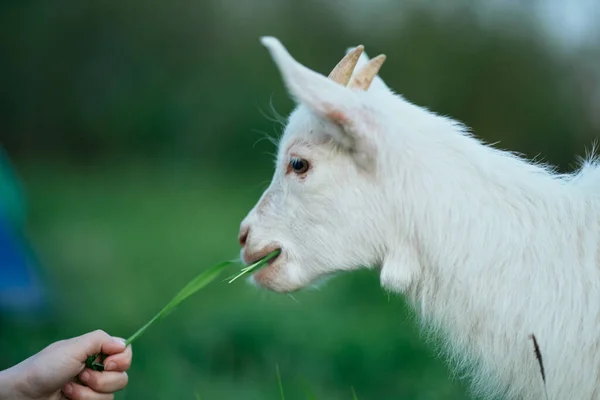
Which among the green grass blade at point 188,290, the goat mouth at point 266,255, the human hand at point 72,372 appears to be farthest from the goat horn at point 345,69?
the human hand at point 72,372

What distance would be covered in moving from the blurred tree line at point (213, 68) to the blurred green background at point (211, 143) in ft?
0.10

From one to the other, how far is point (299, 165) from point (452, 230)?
56 cm

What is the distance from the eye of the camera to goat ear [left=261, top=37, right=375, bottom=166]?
8.68ft

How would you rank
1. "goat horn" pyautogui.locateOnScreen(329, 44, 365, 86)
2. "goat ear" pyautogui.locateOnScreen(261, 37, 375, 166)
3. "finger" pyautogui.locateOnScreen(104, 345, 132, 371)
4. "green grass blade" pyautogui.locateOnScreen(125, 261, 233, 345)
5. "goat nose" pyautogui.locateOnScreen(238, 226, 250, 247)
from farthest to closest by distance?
1. "goat nose" pyautogui.locateOnScreen(238, 226, 250, 247)
2. "goat horn" pyautogui.locateOnScreen(329, 44, 365, 86)
3. "green grass blade" pyautogui.locateOnScreen(125, 261, 233, 345)
4. "finger" pyautogui.locateOnScreen(104, 345, 132, 371)
5. "goat ear" pyautogui.locateOnScreen(261, 37, 375, 166)

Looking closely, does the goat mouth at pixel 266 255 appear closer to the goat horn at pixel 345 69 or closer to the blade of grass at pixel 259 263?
the blade of grass at pixel 259 263

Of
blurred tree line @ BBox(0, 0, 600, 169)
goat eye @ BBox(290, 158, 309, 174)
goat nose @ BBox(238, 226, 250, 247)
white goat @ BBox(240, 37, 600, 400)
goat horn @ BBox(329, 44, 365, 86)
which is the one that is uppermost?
blurred tree line @ BBox(0, 0, 600, 169)

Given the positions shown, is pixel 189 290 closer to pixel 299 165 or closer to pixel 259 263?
pixel 259 263

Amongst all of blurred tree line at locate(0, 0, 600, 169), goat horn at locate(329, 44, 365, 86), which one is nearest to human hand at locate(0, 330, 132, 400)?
goat horn at locate(329, 44, 365, 86)

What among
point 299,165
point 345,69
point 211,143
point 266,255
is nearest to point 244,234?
point 266,255

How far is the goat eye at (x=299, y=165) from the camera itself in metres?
3.06

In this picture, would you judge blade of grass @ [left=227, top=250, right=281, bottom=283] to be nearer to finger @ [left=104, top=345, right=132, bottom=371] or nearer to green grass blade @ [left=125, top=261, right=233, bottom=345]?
green grass blade @ [left=125, top=261, right=233, bottom=345]

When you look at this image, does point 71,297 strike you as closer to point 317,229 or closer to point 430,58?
→ point 317,229

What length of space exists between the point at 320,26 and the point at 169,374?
11977 millimetres

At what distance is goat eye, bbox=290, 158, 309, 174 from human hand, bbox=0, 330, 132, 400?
81 centimetres
